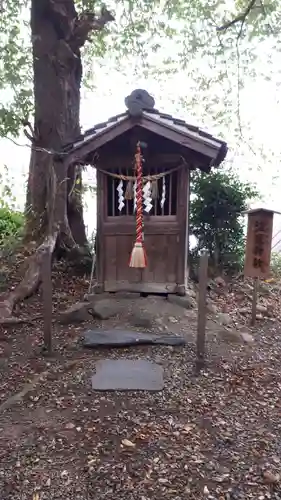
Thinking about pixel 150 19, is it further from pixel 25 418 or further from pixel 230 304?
pixel 25 418

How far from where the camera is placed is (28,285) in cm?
695

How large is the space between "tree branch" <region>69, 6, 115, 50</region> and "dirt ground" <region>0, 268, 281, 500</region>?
501cm

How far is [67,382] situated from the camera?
476cm

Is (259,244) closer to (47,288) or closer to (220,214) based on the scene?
(220,214)

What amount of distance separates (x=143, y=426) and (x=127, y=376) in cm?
83

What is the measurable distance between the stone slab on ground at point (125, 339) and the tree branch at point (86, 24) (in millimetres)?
5020

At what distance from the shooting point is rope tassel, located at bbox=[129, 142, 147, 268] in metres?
5.93

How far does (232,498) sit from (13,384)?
2.65 meters

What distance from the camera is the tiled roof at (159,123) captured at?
18.6 feet

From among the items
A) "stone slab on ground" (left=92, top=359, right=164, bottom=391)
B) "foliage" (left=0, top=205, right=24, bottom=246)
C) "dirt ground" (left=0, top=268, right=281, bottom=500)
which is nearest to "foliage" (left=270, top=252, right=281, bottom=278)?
"dirt ground" (left=0, top=268, right=281, bottom=500)

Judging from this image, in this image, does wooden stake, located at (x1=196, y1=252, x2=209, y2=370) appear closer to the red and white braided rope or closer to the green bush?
the red and white braided rope

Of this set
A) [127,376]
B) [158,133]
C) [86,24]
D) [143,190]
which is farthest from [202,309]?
[86,24]

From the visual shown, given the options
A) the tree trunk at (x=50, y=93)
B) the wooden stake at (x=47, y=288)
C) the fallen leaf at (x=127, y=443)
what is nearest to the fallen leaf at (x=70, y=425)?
the fallen leaf at (x=127, y=443)

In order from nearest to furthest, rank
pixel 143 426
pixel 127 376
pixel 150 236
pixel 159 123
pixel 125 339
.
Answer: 1. pixel 143 426
2. pixel 127 376
3. pixel 125 339
4. pixel 159 123
5. pixel 150 236
